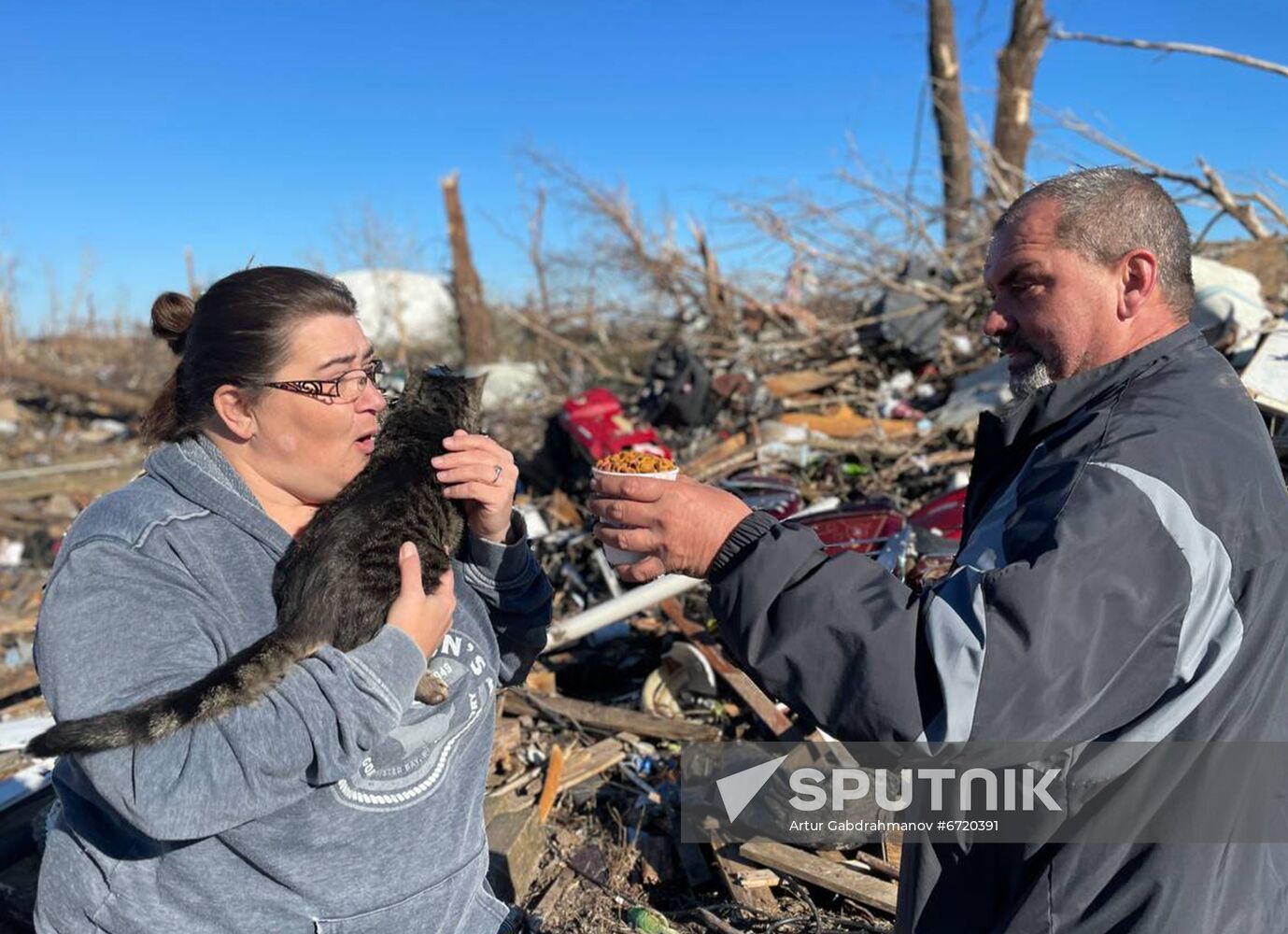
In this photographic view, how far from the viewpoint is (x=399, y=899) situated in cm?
198

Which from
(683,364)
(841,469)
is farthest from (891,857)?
(683,364)

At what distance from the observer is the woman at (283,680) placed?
1.58m

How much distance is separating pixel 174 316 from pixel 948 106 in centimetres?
1209

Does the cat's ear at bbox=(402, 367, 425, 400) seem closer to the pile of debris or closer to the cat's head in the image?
the cat's head

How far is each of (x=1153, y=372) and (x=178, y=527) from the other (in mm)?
2020

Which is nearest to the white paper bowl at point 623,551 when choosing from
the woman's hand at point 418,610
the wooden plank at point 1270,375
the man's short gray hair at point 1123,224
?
the woman's hand at point 418,610

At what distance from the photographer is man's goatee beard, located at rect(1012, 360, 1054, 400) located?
1.91 m

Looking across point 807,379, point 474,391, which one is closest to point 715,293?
point 807,379

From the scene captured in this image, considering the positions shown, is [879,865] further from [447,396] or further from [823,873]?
[447,396]

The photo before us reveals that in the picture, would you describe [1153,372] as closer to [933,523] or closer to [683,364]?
[933,523]

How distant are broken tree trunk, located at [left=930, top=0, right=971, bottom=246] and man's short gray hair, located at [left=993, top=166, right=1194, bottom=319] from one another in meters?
10.2

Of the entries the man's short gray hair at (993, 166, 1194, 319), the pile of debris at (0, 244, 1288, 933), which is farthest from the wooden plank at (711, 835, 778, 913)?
the man's short gray hair at (993, 166, 1194, 319)

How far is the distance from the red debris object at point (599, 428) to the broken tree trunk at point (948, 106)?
6.44 m

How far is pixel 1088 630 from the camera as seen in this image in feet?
4.04
